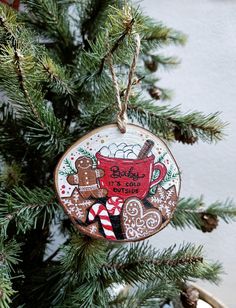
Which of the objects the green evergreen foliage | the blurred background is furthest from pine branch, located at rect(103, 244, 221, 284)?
the blurred background

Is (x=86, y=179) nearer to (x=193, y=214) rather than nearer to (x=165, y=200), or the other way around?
(x=165, y=200)

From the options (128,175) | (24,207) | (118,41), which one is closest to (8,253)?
(24,207)

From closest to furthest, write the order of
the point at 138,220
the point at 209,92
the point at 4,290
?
the point at 4,290, the point at 138,220, the point at 209,92

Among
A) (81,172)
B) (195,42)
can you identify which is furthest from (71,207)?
(195,42)

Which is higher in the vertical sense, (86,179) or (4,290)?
(86,179)

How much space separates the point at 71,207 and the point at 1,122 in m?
0.18

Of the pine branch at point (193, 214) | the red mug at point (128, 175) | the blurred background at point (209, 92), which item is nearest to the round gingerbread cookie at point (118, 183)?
the red mug at point (128, 175)

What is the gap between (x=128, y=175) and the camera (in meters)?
0.47

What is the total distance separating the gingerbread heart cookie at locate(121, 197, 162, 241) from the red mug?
1 cm

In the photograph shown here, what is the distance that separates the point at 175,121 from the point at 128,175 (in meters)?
0.12

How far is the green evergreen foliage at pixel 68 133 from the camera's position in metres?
0.45

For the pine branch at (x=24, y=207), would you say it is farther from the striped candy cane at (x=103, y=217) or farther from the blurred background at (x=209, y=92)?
the blurred background at (x=209, y=92)

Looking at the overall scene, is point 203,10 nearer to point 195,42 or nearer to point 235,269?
point 195,42

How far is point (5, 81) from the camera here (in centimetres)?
43
